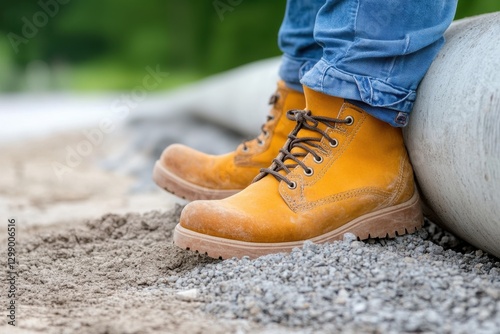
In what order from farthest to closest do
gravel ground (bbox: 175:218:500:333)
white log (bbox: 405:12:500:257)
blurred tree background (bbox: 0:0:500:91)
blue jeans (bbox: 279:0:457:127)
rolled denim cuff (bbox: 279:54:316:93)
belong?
blurred tree background (bbox: 0:0:500:91) < rolled denim cuff (bbox: 279:54:316:93) < blue jeans (bbox: 279:0:457:127) < white log (bbox: 405:12:500:257) < gravel ground (bbox: 175:218:500:333)

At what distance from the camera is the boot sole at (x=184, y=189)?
69.5 inches

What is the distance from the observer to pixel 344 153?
142cm

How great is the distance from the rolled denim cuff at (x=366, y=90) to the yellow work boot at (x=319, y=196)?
35 millimetres

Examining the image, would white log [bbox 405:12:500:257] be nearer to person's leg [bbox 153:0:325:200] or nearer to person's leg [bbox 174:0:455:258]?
person's leg [bbox 174:0:455:258]

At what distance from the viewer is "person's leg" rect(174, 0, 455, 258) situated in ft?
4.43

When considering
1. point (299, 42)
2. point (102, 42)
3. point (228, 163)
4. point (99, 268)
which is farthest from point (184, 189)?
point (102, 42)

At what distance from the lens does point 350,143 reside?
1418 mm

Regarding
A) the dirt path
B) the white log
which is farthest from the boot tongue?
the dirt path

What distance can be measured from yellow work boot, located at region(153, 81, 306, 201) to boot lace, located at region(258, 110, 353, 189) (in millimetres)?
252

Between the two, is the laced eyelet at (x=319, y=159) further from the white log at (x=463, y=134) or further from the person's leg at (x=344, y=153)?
the white log at (x=463, y=134)

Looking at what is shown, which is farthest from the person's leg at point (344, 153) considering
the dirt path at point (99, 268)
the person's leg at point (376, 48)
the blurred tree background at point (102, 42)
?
the blurred tree background at point (102, 42)

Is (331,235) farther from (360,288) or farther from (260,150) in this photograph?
(260,150)

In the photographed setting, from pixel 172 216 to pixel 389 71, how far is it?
765 millimetres

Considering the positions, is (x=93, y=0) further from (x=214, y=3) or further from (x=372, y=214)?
(x=372, y=214)
